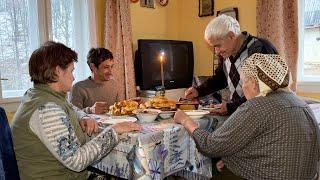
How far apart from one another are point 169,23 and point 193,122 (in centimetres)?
314

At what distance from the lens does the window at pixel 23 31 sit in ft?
9.60

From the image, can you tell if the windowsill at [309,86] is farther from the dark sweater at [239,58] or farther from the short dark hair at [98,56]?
the short dark hair at [98,56]

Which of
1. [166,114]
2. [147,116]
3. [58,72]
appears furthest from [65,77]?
[166,114]

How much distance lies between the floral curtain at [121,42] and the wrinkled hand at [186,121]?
203 cm

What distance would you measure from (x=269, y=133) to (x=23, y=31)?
8.49 feet

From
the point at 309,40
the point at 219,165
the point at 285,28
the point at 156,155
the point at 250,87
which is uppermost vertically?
the point at 285,28

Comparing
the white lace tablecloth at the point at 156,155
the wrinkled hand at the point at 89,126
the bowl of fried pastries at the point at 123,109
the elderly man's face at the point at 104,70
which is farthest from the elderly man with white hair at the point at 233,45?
the elderly man's face at the point at 104,70

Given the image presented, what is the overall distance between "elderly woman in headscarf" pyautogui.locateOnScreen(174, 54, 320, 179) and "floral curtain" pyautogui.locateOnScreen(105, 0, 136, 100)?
2302 millimetres

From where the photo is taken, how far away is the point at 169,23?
14.5 feet

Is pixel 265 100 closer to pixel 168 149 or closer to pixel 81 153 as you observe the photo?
pixel 168 149

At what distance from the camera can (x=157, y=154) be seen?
53.2 inches

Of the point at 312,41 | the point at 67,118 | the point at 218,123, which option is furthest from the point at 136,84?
the point at 67,118

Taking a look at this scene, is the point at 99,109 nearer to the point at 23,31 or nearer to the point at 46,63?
the point at 46,63

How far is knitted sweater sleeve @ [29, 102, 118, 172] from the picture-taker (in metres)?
1.22
